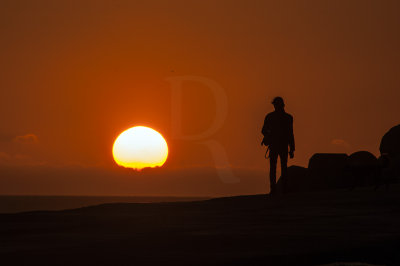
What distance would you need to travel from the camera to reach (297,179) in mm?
28906

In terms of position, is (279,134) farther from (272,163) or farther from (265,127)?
(272,163)

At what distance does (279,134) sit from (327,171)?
10658 millimetres

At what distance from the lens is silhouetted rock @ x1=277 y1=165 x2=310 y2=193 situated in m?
28.1

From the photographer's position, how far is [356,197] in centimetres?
1570

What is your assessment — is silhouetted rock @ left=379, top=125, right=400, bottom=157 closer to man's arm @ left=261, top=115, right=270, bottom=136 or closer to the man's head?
man's arm @ left=261, top=115, right=270, bottom=136

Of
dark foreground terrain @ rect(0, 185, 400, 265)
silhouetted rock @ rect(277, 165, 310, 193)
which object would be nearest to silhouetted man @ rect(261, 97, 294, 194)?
dark foreground terrain @ rect(0, 185, 400, 265)

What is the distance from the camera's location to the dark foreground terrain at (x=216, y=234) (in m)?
8.12

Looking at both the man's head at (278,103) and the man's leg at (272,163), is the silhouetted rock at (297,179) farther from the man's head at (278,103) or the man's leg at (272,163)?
the man's head at (278,103)

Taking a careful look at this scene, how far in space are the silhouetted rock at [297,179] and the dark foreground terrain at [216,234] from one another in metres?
12.3

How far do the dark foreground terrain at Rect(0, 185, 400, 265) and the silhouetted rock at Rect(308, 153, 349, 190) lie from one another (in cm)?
1115

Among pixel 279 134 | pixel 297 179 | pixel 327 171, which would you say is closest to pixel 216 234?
pixel 279 134

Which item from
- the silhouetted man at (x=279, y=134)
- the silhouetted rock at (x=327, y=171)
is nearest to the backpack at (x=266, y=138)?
Answer: the silhouetted man at (x=279, y=134)

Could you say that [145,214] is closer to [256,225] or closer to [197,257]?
[256,225]

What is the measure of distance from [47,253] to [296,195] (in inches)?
384
